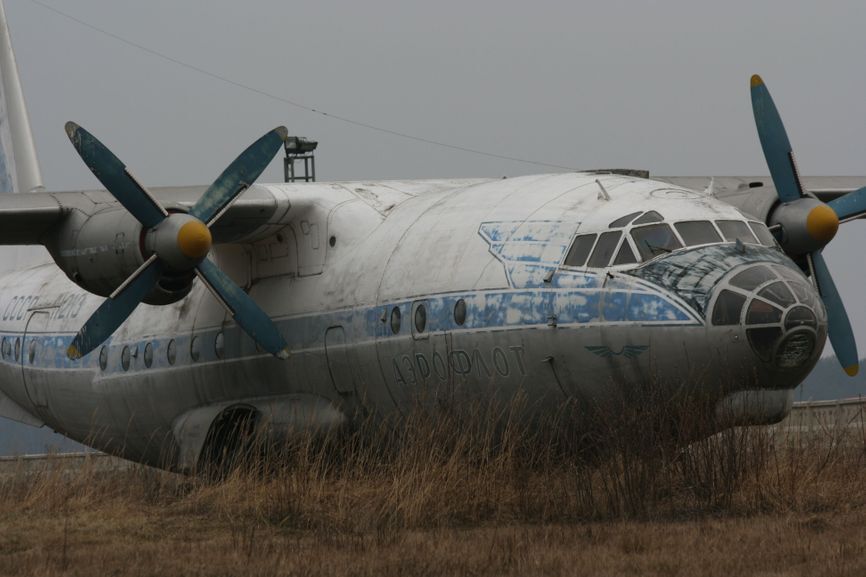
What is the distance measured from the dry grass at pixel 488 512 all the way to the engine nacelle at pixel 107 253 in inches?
89.9

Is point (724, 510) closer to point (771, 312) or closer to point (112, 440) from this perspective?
point (771, 312)

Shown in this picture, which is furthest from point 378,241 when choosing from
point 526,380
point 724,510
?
point 724,510

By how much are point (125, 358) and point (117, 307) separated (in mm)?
3586

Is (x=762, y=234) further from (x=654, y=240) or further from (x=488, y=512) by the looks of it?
(x=488, y=512)

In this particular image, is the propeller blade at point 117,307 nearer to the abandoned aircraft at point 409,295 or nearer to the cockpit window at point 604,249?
the abandoned aircraft at point 409,295

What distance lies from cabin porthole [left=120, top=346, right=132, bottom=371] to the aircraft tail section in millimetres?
6426

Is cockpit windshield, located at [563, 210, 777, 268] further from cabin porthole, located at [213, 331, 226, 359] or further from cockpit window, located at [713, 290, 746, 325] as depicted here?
cabin porthole, located at [213, 331, 226, 359]

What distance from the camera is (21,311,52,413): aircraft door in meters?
21.0

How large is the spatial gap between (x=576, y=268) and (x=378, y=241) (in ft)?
11.1

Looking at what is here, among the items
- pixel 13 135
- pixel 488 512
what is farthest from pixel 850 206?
pixel 13 135

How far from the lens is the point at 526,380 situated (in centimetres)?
1336

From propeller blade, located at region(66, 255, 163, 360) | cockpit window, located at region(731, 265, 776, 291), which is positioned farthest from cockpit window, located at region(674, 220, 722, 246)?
propeller blade, located at region(66, 255, 163, 360)

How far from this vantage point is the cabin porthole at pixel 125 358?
62.7 ft

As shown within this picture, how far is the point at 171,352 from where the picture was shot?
60.4 feet
